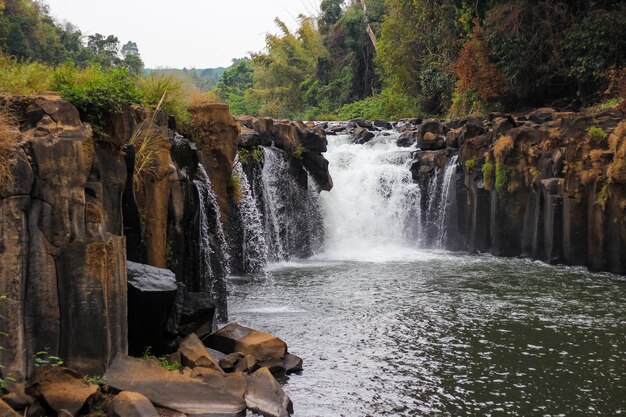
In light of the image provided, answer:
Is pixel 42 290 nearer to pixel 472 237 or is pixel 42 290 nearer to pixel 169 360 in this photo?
pixel 169 360

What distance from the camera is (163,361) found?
8.88 meters

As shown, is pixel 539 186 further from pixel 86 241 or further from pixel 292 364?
pixel 86 241

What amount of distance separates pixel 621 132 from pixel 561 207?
2631mm

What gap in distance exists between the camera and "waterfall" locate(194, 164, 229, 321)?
13.0 m

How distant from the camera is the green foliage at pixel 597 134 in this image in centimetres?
1855

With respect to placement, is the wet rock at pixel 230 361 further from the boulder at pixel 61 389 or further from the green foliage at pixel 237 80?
the green foliage at pixel 237 80

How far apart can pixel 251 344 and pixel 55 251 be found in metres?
3.25

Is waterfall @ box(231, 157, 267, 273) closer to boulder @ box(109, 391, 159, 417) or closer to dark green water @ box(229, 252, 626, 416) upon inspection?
dark green water @ box(229, 252, 626, 416)

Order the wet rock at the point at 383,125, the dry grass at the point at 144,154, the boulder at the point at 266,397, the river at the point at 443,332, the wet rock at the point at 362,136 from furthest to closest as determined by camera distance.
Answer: the wet rock at the point at 383,125
the wet rock at the point at 362,136
the dry grass at the point at 144,154
the river at the point at 443,332
the boulder at the point at 266,397

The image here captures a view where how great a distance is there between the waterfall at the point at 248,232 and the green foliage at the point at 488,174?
23.3 ft

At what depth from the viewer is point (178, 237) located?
37.7ft

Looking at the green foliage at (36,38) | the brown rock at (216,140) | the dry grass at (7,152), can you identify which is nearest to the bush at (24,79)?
the dry grass at (7,152)

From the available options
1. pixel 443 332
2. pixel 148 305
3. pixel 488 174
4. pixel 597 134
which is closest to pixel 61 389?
pixel 148 305

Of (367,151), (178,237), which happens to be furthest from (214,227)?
(367,151)
